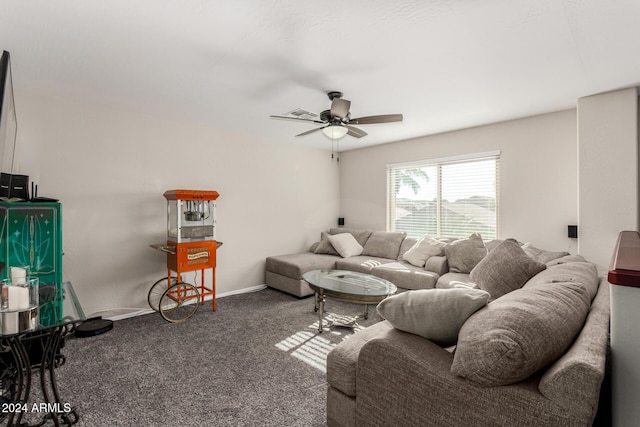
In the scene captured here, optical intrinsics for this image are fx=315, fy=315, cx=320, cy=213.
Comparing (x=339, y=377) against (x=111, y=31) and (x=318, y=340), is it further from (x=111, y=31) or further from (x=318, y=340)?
(x=111, y=31)

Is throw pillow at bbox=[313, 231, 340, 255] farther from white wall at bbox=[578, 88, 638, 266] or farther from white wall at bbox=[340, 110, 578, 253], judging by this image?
white wall at bbox=[578, 88, 638, 266]

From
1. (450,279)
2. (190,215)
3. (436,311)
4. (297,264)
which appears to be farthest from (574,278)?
(190,215)

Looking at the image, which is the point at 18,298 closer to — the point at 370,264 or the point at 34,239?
the point at 34,239

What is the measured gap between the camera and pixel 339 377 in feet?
5.37

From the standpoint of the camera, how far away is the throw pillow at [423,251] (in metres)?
4.39

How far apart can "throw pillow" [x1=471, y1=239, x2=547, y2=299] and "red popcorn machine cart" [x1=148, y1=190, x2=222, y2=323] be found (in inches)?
119

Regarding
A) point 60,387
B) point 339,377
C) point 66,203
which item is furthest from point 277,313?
point 66,203

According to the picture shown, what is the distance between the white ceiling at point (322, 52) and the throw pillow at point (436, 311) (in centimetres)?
162

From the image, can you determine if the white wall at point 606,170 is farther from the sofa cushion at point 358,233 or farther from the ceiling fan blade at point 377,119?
the sofa cushion at point 358,233

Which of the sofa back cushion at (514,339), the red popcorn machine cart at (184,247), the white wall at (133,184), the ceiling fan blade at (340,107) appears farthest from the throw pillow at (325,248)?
the sofa back cushion at (514,339)

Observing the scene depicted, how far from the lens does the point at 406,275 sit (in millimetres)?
4051

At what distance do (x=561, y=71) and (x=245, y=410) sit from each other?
3.62 m

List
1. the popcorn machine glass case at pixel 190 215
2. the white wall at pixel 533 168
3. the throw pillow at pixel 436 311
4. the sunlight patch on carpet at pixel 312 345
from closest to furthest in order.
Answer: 1. the throw pillow at pixel 436 311
2. the sunlight patch on carpet at pixel 312 345
3. the popcorn machine glass case at pixel 190 215
4. the white wall at pixel 533 168

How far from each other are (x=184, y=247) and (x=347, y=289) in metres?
1.96
